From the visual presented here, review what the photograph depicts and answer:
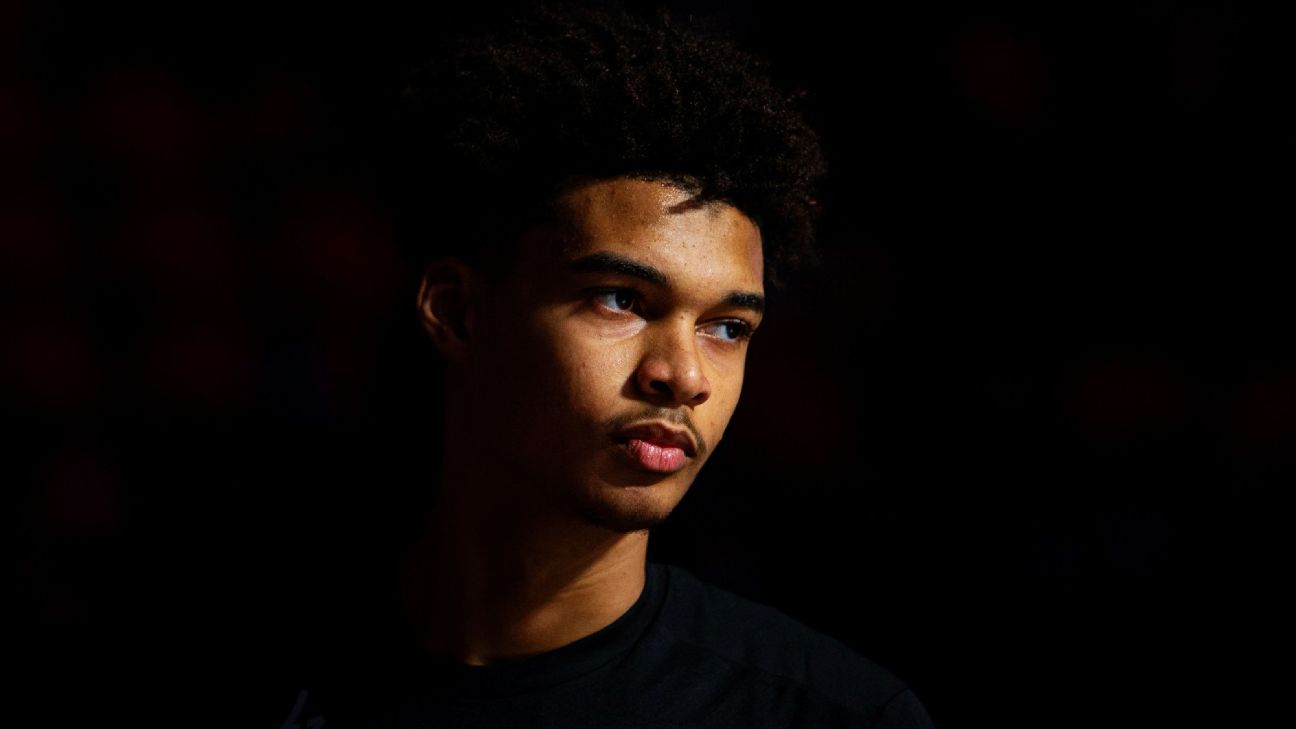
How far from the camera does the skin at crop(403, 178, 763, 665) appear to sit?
1.01 m

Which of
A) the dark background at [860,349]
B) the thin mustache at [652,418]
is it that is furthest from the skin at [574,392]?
the dark background at [860,349]

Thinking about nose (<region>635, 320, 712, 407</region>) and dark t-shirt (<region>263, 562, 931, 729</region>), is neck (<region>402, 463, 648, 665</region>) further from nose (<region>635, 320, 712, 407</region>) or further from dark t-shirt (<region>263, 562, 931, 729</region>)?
nose (<region>635, 320, 712, 407</region>)

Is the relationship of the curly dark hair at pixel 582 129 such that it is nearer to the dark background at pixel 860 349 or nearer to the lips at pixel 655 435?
the lips at pixel 655 435

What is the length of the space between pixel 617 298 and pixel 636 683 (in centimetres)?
43

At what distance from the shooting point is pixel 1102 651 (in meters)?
1.61

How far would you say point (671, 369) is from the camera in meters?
1.01

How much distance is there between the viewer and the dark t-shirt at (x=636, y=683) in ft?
3.51

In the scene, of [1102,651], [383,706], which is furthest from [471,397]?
[1102,651]

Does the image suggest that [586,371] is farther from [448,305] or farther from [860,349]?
[860,349]

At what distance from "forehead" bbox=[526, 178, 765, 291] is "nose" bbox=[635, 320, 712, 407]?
0.06m

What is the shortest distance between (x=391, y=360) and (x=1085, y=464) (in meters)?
1.18

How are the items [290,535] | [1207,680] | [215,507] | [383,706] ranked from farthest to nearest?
[215,507], [290,535], [1207,680], [383,706]

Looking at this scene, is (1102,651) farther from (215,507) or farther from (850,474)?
(215,507)

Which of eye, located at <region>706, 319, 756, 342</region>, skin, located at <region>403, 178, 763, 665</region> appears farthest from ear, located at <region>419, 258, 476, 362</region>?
eye, located at <region>706, 319, 756, 342</region>
